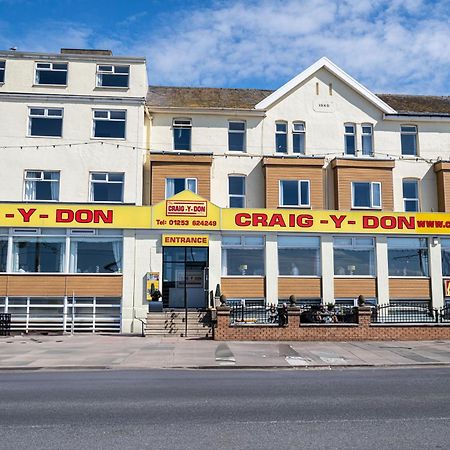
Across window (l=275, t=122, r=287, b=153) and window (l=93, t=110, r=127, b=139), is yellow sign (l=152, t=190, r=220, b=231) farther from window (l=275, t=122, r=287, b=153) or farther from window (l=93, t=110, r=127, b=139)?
window (l=275, t=122, r=287, b=153)

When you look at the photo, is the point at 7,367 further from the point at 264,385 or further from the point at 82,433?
the point at 82,433

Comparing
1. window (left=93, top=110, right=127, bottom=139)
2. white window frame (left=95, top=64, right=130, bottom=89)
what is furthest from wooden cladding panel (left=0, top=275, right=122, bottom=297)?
white window frame (left=95, top=64, right=130, bottom=89)

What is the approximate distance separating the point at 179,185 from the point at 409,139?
1264 cm

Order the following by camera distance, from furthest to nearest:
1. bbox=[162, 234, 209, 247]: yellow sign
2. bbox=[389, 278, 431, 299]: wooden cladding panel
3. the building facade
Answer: bbox=[389, 278, 431, 299]: wooden cladding panel
bbox=[162, 234, 209, 247]: yellow sign
the building facade

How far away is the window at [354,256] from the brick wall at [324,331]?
5240 millimetres

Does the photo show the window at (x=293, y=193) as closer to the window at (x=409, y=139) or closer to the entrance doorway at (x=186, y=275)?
the entrance doorway at (x=186, y=275)

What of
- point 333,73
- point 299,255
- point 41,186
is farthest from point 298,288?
point 41,186

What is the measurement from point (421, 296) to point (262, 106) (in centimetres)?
1224

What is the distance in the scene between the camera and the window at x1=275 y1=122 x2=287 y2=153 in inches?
1149

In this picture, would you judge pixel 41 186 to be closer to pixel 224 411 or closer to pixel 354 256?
pixel 354 256

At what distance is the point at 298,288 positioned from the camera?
26453 mm

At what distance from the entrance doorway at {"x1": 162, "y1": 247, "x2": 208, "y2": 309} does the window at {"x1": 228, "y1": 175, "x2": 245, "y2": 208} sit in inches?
130

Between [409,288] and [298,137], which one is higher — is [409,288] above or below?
below

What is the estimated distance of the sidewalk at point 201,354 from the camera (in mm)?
16031
